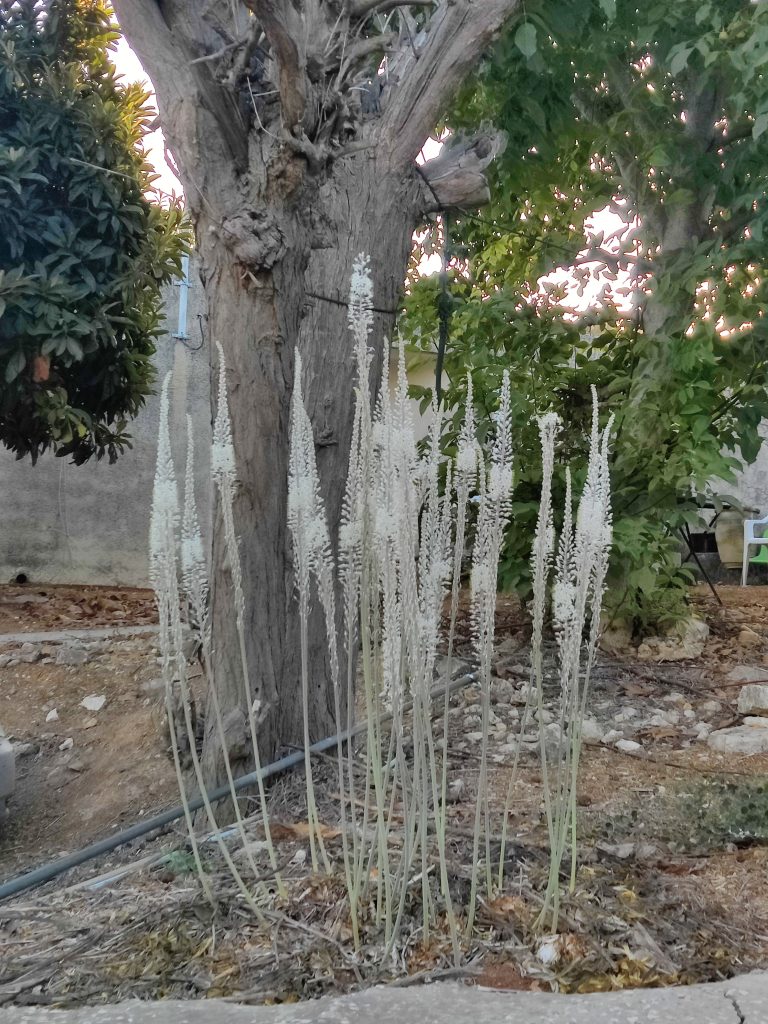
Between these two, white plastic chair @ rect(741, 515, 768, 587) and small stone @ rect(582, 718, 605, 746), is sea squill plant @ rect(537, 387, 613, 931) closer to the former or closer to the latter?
small stone @ rect(582, 718, 605, 746)

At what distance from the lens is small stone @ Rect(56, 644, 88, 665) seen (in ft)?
17.9

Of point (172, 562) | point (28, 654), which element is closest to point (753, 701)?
point (172, 562)

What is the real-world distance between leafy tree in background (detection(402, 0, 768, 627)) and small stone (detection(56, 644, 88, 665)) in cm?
255

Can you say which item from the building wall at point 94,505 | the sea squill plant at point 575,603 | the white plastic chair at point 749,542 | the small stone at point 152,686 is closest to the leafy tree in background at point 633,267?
the small stone at point 152,686

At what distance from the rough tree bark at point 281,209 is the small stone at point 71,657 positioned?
8.73ft

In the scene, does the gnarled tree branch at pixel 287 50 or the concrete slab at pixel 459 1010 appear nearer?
the concrete slab at pixel 459 1010

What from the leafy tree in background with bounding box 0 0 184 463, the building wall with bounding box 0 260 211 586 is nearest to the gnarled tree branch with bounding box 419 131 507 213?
the leafy tree in background with bounding box 0 0 184 463

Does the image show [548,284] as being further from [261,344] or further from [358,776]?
[358,776]

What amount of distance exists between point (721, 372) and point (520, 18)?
6.74 feet

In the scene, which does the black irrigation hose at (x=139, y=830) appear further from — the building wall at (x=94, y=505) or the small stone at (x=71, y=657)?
the building wall at (x=94, y=505)

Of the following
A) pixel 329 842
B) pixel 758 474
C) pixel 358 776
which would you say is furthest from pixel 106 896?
pixel 758 474

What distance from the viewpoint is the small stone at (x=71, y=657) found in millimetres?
5461

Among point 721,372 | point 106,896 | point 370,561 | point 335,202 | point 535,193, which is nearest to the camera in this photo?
point 370,561

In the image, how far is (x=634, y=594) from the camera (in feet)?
16.4
